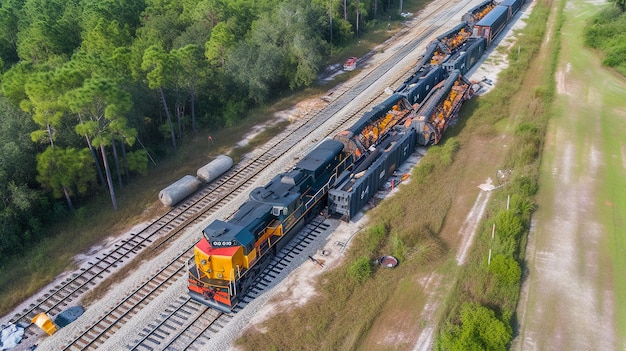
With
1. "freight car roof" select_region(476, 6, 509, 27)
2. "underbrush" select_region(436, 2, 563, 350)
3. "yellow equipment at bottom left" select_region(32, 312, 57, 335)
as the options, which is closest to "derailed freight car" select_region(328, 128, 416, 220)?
"underbrush" select_region(436, 2, 563, 350)

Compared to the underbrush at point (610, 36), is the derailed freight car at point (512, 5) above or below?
above

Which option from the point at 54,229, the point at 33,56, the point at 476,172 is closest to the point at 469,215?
the point at 476,172

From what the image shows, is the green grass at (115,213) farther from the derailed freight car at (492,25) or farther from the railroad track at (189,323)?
the derailed freight car at (492,25)

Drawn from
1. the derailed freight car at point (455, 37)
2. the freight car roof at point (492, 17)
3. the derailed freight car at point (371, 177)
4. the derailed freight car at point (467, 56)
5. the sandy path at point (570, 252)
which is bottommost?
the sandy path at point (570, 252)

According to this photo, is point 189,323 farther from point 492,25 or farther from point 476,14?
point 476,14

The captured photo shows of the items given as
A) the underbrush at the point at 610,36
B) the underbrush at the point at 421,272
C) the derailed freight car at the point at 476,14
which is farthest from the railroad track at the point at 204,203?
the underbrush at the point at 610,36

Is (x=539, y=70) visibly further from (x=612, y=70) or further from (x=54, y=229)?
(x=54, y=229)
